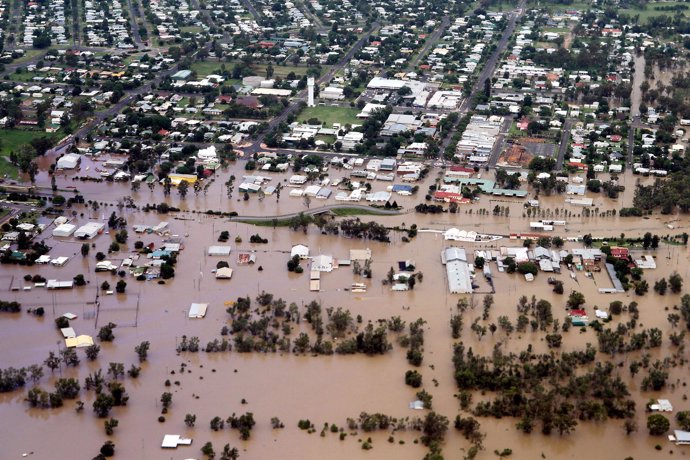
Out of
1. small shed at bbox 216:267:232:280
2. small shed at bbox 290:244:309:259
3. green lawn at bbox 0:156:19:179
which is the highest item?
small shed at bbox 290:244:309:259

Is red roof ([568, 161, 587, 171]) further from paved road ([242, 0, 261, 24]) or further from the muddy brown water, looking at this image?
paved road ([242, 0, 261, 24])

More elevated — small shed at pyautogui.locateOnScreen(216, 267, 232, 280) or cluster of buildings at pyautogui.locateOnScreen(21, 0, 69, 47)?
small shed at pyautogui.locateOnScreen(216, 267, 232, 280)

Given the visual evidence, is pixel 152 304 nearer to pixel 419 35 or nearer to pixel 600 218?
pixel 600 218

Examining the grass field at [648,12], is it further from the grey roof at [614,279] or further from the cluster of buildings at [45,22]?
the grey roof at [614,279]

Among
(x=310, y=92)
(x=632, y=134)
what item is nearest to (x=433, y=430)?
(x=632, y=134)

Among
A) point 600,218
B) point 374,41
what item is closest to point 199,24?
point 374,41

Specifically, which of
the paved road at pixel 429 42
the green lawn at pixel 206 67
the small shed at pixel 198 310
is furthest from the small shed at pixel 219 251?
the paved road at pixel 429 42

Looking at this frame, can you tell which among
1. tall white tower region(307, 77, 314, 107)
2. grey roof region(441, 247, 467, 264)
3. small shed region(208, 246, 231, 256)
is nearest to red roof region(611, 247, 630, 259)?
grey roof region(441, 247, 467, 264)
